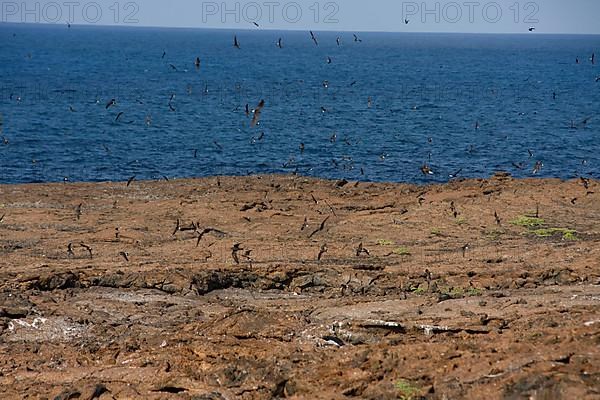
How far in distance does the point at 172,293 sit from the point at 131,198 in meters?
12.3

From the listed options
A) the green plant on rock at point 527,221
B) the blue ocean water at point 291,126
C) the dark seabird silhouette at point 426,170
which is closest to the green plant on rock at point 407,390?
the green plant on rock at point 527,221

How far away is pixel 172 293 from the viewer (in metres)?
19.4

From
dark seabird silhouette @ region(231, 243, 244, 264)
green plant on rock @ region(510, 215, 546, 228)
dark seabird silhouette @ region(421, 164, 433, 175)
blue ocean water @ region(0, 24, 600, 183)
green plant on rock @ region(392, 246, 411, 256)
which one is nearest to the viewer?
dark seabird silhouette @ region(231, 243, 244, 264)

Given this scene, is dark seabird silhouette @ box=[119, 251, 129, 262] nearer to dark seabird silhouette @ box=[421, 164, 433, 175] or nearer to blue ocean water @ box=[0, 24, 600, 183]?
blue ocean water @ box=[0, 24, 600, 183]

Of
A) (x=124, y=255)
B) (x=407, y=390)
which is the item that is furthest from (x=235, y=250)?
(x=407, y=390)

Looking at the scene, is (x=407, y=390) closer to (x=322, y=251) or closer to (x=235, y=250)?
(x=322, y=251)

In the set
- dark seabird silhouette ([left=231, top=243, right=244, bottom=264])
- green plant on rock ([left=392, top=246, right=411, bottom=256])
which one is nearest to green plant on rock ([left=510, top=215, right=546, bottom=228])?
green plant on rock ([left=392, top=246, right=411, bottom=256])

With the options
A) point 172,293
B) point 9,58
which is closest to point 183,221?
point 172,293

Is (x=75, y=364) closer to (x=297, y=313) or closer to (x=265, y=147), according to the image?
(x=297, y=313)

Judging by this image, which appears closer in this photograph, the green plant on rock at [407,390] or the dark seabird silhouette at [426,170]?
the green plant on rock at [407,390]

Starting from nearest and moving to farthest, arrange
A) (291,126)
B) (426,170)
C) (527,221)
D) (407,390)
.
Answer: (407,390) → (527,221) → (426,170) → (291,126)

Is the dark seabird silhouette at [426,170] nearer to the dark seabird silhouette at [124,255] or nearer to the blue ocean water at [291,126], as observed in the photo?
the blue ocean water at [291,126]

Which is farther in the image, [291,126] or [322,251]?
[291,126]

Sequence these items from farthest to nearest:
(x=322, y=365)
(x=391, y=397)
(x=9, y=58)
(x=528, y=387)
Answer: (x=9, y=58) < (x=322, y=365) < (x=391, y=397) < (x=528, y=387)
